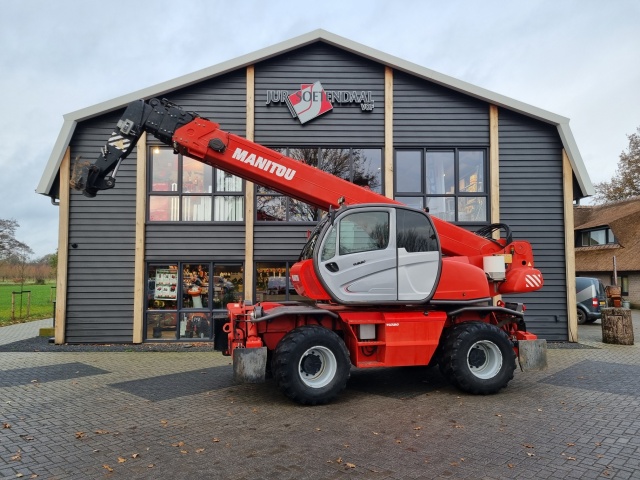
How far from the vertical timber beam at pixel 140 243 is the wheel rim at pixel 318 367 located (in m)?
6.46

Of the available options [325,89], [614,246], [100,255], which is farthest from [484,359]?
[614,246]

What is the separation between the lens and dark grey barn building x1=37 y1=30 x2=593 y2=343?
11.5 m

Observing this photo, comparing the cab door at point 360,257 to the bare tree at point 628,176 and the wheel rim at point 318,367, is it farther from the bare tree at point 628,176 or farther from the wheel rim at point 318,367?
the bare tree at point 628,176

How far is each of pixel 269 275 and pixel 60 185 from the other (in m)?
5.57

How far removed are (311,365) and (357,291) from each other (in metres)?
1.20

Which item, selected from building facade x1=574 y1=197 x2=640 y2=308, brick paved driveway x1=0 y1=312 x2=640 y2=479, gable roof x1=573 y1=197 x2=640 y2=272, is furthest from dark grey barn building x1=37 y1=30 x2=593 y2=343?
gable roof x1=573 y1=197 x2=640 y2=272

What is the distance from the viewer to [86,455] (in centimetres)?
451

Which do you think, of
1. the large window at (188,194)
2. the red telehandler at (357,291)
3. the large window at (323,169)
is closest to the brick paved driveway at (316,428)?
the red telehandler at (357,291)

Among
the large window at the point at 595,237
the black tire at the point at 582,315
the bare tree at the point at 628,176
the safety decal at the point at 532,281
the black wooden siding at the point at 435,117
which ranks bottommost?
the black tire at the point at 582,315

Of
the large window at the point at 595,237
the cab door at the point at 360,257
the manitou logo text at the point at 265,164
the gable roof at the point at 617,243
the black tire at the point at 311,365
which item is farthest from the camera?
the large window at the point at 595,237

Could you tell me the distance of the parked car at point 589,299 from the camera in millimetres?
17422

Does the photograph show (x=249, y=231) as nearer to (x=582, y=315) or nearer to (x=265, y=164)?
(x=265, y=164)

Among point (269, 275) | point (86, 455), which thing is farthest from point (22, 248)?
A: point (86, 455)

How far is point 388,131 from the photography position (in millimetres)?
11898
